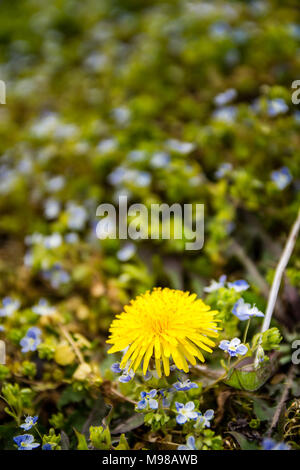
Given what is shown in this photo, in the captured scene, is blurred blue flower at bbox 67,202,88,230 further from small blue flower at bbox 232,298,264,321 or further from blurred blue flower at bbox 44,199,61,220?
small blue flower at bbox 232,298,264,321

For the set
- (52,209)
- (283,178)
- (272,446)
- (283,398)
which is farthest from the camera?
(52,209)

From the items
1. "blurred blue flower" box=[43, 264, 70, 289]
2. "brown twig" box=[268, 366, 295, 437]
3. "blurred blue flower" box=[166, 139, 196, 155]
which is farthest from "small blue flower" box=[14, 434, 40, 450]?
"blurred blue flower" box=[166, 139, 196, 155]

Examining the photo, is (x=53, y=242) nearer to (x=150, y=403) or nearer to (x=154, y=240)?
(x=154, y=240)

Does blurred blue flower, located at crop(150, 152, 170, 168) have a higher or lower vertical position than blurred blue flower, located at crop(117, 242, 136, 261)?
higher

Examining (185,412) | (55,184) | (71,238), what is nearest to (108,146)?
(55,184)

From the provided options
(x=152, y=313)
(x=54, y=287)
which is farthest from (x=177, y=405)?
(x=54, y=287)

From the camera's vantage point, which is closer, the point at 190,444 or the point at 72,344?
the point at 190,444
